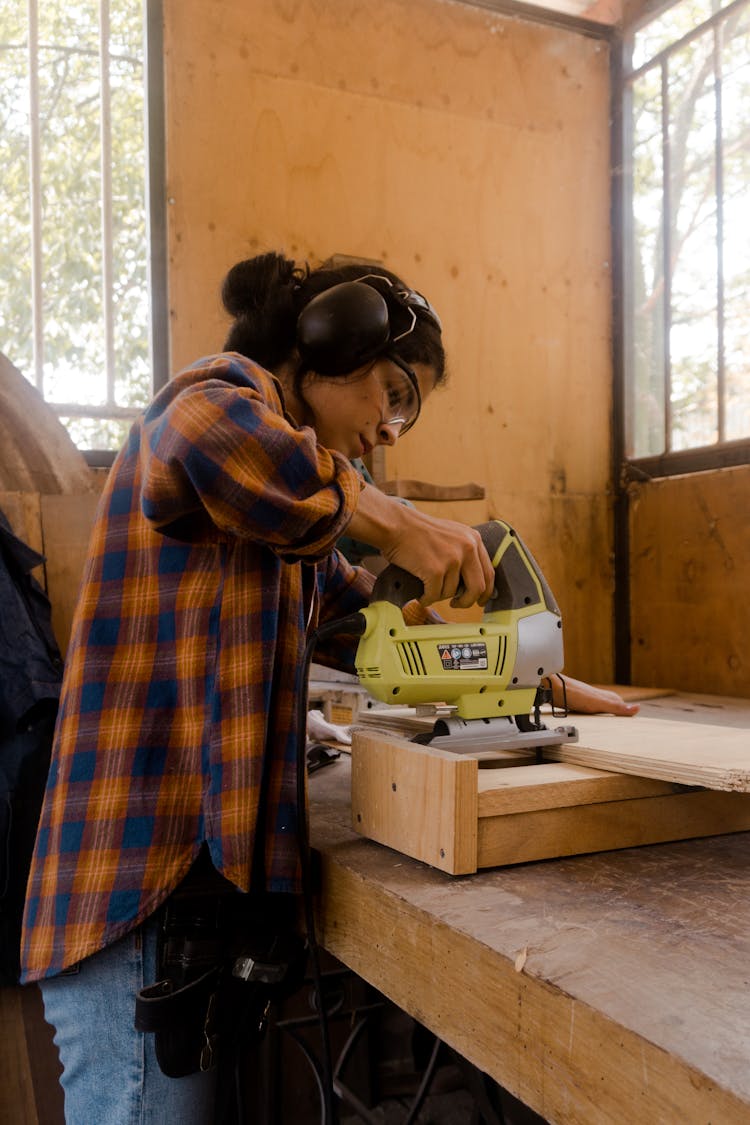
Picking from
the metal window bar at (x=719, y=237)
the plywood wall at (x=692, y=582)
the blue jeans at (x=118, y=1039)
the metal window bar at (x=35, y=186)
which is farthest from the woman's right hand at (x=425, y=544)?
the metal window bar at (x=719, y=237)

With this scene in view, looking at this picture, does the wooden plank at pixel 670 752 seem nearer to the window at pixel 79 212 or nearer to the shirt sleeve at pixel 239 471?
the shirt sleeve at pixel 239 471

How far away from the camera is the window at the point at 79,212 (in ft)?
7.91

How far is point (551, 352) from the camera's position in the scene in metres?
3.10

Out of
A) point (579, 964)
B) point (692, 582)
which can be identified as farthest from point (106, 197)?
point (579, 964)

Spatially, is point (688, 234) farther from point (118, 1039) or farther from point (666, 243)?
point (118, 1039)

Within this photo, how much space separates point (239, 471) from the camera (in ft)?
2.91

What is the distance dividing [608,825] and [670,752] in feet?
0.37

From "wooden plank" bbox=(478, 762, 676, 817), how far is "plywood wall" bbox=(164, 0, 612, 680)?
1.82 meters

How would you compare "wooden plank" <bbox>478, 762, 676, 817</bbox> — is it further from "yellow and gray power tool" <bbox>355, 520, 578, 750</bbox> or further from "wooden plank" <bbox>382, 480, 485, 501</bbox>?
"wooden plank" <bbox>382, 480, 485, 501</bbox>

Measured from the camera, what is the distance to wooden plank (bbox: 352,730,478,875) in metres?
0.92

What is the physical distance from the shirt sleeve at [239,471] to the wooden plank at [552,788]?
0.33 metres

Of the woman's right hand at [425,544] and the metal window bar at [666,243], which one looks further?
the metal window bar at [666,243]

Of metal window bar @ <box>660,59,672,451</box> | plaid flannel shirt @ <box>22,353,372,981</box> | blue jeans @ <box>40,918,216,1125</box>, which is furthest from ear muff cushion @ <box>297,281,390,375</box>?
metal window bar @ <box>660,59,672,451</box>

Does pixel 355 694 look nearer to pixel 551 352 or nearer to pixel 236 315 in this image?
pixel 236 315
